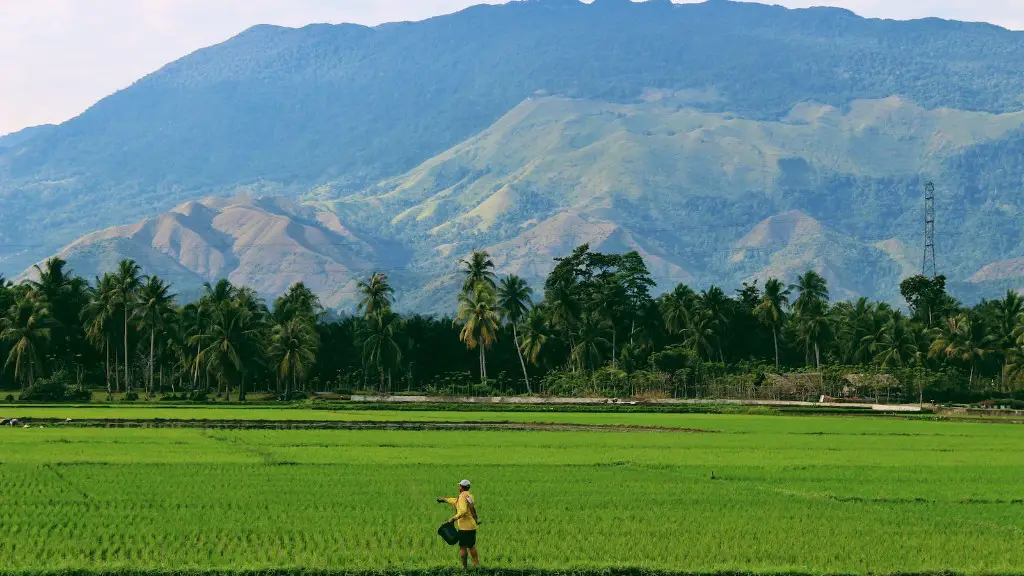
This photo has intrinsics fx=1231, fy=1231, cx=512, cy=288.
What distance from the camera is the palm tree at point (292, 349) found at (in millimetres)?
99125

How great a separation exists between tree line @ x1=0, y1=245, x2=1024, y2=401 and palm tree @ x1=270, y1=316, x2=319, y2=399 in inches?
6.4

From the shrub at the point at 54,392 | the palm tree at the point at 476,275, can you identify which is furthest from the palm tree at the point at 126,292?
the palm tree at the point at 476,275

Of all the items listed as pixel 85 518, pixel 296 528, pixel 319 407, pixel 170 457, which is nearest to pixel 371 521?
pixel 296 528

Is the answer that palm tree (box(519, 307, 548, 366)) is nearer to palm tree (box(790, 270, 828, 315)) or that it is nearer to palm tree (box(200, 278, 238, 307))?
palm tree (box(790, 270, 828, 315))

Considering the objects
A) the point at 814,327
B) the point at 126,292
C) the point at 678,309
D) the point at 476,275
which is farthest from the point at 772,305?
the point at 126,292

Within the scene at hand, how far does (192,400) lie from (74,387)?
9.89m

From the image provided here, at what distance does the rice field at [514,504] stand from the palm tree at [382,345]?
2346 inches

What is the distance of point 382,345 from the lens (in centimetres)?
10900

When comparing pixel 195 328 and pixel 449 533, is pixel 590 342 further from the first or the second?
pixel 449 533

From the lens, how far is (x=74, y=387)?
95.9 metres

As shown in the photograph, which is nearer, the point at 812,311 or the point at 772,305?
the point at 772,305

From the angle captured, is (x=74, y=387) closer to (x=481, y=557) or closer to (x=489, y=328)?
(x=489, y=328)

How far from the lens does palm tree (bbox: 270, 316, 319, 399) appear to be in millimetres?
99125

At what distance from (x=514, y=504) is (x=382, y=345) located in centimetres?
8036
